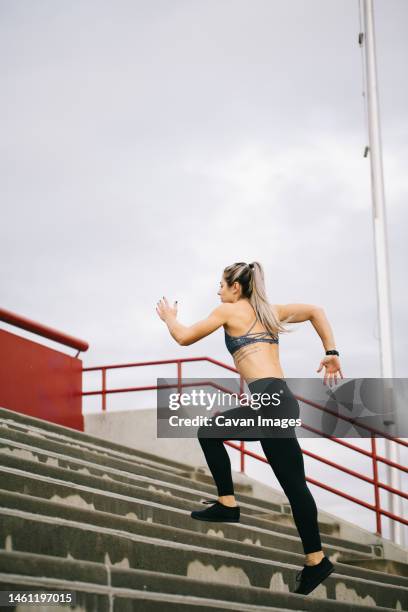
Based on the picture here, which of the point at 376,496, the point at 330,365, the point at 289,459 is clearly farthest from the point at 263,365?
the point at 376,496

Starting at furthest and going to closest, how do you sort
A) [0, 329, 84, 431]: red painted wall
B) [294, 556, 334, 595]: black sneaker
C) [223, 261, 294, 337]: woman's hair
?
[0, 329, 84, 431]: red painted wall
[223, 261, 294, 337]: woman's hair
[294, 556, 334, 595]: black sneaker

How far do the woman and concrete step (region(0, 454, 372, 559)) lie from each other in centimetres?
86

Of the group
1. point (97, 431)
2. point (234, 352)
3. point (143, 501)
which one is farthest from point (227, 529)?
point (97, 431)

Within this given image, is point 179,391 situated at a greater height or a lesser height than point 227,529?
greater

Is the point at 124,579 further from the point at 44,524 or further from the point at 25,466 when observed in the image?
the point at 25,466

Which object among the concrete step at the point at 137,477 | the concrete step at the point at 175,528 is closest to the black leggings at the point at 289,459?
the concrete step at the point at 175,528

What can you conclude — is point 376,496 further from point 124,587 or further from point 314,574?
point 124,587

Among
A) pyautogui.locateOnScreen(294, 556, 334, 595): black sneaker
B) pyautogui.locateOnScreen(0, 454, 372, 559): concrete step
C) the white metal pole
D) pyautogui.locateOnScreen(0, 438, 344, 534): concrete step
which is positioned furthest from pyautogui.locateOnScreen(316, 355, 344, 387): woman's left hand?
the white metal pole

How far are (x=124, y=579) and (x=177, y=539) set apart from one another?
1.61 meters

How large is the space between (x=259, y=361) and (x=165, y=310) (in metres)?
0.62

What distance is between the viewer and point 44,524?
4516 mm

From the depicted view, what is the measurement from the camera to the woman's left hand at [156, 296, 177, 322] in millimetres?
5035

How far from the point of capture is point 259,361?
5.14 metres

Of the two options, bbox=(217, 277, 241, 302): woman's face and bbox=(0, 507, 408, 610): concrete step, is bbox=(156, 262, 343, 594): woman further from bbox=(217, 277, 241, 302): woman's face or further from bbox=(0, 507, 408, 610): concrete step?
bbox=(0, 507, 408, 610): concrete step
